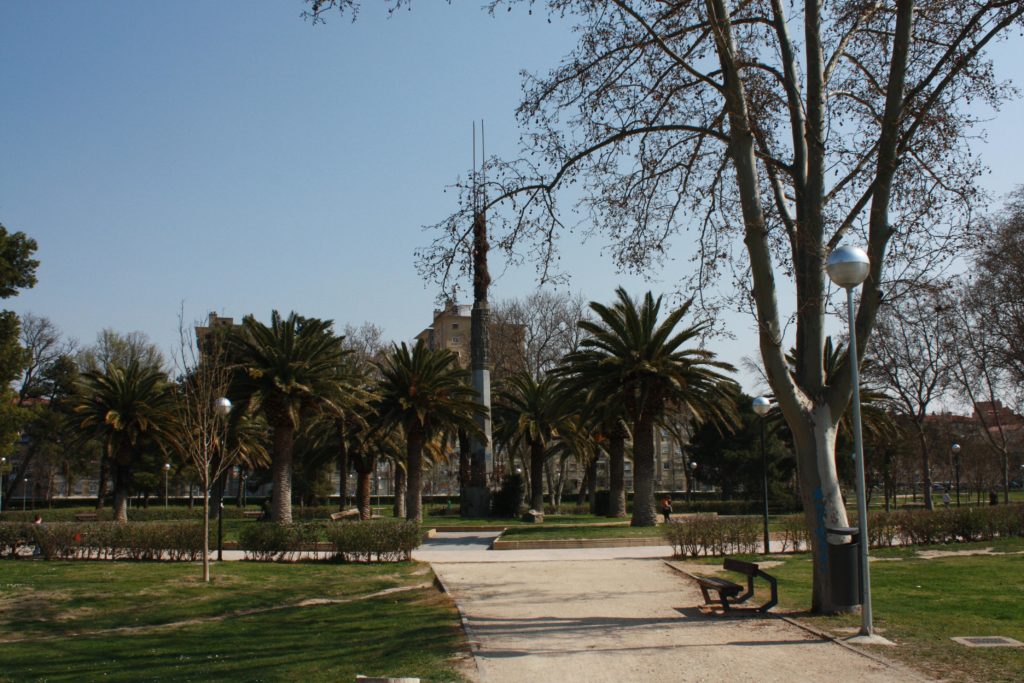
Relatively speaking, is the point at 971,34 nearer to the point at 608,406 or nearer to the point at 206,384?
the point at 206,384

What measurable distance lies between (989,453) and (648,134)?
56468 millimetres

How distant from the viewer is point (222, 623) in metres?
13.4

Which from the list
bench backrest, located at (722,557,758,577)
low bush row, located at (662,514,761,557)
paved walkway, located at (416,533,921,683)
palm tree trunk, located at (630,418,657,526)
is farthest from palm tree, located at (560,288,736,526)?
bench backrest, located at (722,557,758,577)

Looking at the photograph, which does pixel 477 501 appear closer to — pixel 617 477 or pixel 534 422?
pixel 534 422

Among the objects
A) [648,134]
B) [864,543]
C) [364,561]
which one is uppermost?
[648,134]

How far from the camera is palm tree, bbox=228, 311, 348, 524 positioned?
3011 centimetres

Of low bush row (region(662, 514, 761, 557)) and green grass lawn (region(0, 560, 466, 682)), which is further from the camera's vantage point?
low bush row (region(662, 514, 761, 557))

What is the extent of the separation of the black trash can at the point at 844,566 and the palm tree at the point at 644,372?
17895 mm

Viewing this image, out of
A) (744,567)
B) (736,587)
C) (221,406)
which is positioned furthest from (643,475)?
(736,587)

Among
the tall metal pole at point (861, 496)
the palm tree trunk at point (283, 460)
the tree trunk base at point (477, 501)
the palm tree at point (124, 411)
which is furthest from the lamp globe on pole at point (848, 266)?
the palm tree at point (124, 411)

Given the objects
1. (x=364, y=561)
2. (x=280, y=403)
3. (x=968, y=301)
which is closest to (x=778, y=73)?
(x=364, y=561)

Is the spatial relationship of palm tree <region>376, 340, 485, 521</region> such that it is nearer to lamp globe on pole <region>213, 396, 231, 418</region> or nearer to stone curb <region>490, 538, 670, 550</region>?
stone curb <region>490, 538, 670, 550</region>

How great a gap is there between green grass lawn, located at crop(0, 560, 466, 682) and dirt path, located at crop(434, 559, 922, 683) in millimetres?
660

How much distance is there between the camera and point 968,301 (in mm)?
36094
